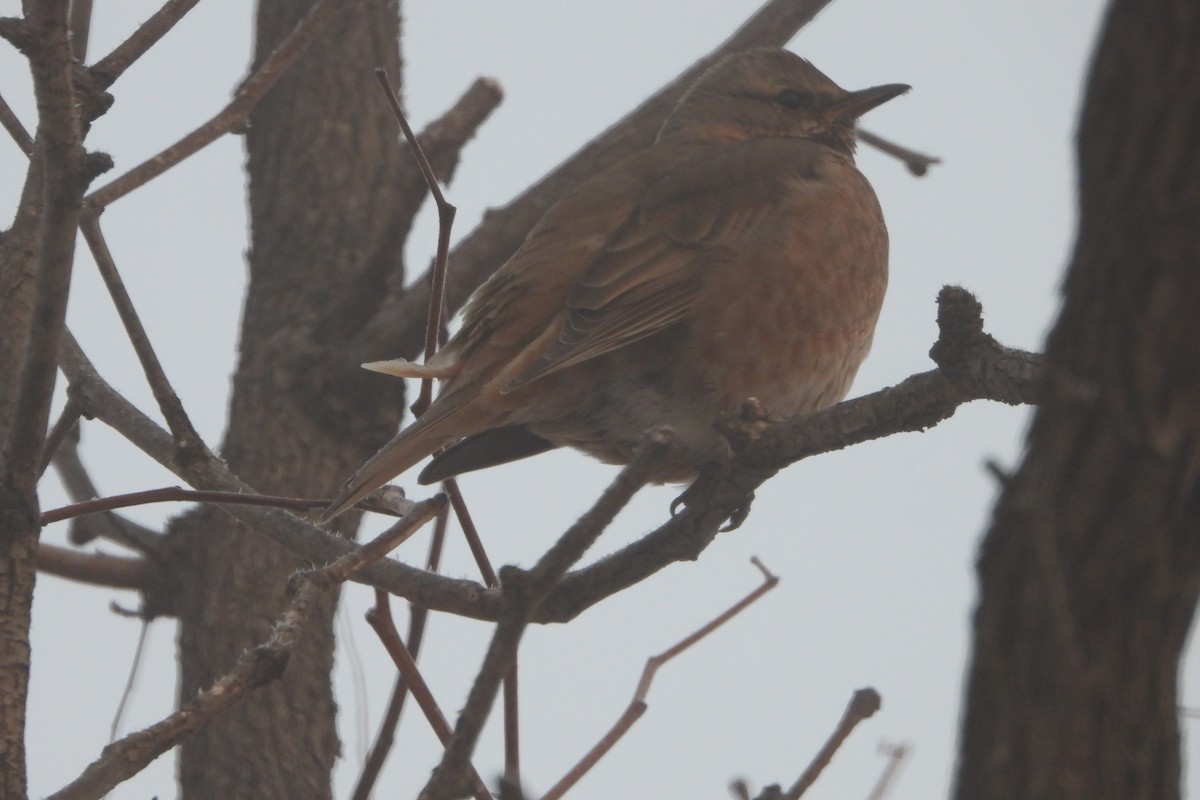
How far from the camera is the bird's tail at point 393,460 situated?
3.23 metres

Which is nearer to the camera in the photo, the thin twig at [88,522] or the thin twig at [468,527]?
the thin twig at [468,527]

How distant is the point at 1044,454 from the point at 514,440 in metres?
2.94

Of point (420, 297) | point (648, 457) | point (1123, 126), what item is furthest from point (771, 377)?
point (1123, 126)

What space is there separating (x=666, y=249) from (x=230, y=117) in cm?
130

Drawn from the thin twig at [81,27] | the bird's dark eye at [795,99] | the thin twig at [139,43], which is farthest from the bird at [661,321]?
the thin twig at [139,43]

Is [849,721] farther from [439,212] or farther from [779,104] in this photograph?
[779,104]

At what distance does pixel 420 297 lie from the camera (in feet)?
14.6

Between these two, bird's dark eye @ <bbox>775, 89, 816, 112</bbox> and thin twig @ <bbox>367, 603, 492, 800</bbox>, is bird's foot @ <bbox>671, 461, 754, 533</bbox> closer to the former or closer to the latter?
thin twig @ <bbox>367, 603, 492, 800</bbox>

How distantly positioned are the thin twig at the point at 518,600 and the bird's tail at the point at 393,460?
156 cm

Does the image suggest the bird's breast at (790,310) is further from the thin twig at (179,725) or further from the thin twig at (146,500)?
the thin twig at (179,725)

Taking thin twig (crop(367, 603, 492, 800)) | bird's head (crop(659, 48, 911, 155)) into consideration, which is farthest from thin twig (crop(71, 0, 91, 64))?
bird's head (crop(659, 48, 911, 155))

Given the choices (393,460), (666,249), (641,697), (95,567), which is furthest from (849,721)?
(95,567)

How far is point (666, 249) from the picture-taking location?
12.7 ft

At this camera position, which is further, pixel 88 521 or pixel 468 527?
pixel 88 521
